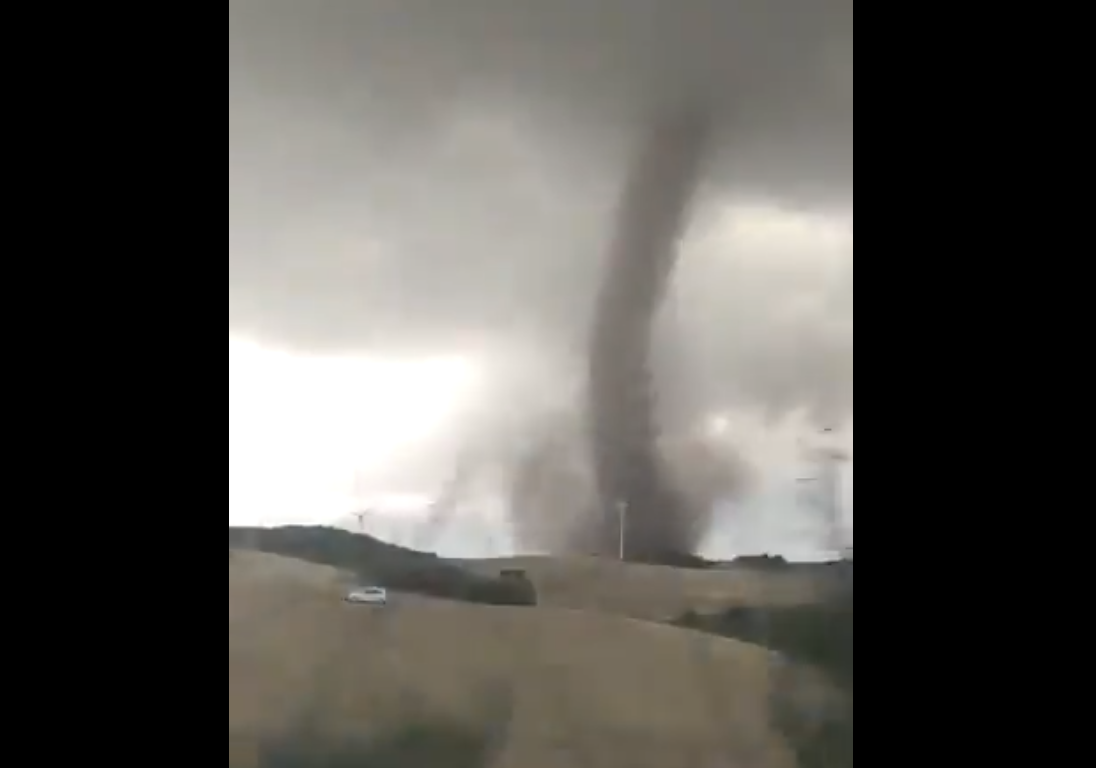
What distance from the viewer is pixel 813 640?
4.23 meters

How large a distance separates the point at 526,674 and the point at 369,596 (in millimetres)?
988

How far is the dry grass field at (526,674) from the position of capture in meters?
4.25

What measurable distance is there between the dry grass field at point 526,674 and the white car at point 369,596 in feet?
0.19

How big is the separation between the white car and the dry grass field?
0.19ft

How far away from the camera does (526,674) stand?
180 inches

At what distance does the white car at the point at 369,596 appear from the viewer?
489cm

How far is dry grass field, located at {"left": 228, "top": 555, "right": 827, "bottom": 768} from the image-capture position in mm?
4250

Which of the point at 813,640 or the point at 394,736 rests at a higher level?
the point at 813,640
